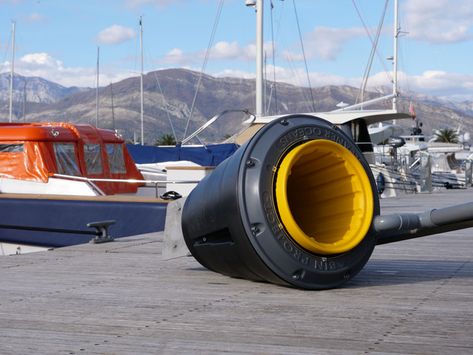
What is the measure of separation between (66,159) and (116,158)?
1593 millimetres

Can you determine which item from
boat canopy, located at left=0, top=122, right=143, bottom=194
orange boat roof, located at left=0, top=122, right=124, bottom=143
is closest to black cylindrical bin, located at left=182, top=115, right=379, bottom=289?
boat canopy, located at left=0, top=122, right=143, bottom=194

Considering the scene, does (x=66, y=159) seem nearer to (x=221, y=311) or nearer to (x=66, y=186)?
(x=66, y=186)

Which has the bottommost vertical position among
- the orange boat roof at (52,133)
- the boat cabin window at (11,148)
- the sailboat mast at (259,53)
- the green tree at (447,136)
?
the green tree at (447,136)

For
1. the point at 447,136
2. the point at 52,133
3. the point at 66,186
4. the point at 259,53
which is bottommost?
the point at 447,136

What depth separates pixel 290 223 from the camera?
20.3 ft

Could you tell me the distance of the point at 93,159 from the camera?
58.2 ft

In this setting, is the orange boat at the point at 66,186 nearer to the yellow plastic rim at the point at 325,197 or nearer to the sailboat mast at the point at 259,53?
the yellow plastic rim at the point at 325,197

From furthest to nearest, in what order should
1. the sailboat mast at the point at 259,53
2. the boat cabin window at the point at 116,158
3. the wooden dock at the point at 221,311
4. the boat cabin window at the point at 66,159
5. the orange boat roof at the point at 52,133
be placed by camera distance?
the sailboat mast at the point at 259,53, the boat cabin window at the point at 116,158, the boat cabin window at the point at 66,159, the orange boat roof at the point at 52,133, the wooden dock at the point at 221,311

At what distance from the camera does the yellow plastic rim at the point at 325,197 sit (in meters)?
6.28

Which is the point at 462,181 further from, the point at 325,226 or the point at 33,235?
the point at 325,226

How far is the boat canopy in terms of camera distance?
16578 mm

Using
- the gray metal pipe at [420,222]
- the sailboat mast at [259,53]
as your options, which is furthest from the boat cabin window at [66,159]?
the gray metal pipe at [420,222]

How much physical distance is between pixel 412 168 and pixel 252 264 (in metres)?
24.7

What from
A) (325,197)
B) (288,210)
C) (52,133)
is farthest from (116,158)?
(288,210)
